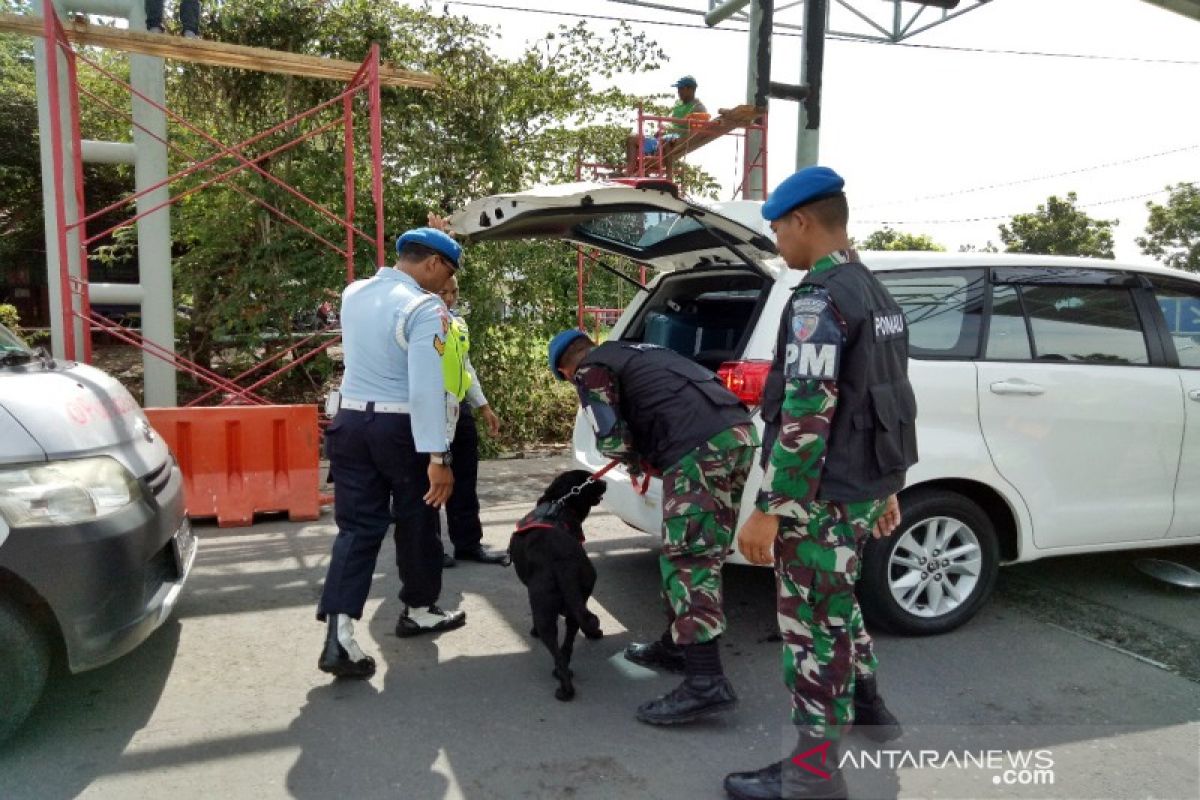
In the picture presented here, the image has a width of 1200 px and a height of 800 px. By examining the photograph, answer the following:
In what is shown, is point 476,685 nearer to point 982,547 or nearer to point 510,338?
point 982,547

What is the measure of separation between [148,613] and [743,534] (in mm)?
2121

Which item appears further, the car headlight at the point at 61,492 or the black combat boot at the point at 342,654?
the black combat boot at the point at 342,654

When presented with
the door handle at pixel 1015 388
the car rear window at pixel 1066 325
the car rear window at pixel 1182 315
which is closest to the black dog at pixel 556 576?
the door handle at pixel 1015 388

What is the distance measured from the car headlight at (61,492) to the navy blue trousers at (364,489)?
77cm

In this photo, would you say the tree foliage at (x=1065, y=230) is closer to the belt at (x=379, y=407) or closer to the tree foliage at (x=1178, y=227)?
the tree foliage at (x=1178, y=227)

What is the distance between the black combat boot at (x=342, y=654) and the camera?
3334 mm

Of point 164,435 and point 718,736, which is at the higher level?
point 164,435

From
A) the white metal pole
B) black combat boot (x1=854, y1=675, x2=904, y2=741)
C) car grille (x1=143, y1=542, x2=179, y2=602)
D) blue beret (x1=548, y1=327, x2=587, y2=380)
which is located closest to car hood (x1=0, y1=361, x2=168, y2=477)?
car grille (x1=143, y1=542, x2=179, y2=602)

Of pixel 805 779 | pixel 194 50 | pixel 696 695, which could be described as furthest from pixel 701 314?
pixel 194 50

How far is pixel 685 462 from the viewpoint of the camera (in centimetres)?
307

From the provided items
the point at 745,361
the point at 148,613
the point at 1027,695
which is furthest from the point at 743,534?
the point at 148,613

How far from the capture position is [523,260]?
896 centimetres

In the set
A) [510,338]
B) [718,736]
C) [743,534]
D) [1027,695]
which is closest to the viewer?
[743,534]

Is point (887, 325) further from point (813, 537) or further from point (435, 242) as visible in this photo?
point (435, 242)
